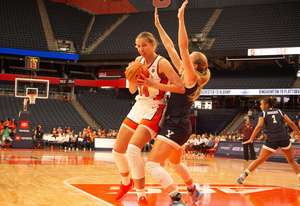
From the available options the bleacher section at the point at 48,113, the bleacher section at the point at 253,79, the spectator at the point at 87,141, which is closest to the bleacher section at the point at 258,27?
→ the bleacher section at the point at 253,79

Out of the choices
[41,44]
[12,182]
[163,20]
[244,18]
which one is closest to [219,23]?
[244,18]

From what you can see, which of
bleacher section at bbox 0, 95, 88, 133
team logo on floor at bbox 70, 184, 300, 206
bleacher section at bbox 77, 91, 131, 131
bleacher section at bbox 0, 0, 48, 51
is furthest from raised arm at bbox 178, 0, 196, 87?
bleacher section at bbox 0, 0, 48, 51

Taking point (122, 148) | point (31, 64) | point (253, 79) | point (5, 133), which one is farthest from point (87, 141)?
point (122, 148)

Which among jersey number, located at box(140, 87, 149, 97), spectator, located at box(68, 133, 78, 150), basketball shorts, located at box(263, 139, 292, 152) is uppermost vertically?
jersey number, located at box(140, 87, 149, 97)

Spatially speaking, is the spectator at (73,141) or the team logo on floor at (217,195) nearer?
the team logo on floor at (217,195)

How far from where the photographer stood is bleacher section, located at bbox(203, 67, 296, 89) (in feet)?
78.5

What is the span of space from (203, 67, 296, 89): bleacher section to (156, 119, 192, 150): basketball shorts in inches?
865

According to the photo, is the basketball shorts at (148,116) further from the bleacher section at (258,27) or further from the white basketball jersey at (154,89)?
the bleacher section at (258,27)

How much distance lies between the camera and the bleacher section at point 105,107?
80.3 feet

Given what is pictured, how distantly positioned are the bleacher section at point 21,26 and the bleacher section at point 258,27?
52.5 feet

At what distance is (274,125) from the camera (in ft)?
19.0

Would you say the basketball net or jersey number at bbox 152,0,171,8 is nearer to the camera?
the basketball net

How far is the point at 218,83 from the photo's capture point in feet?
83.5

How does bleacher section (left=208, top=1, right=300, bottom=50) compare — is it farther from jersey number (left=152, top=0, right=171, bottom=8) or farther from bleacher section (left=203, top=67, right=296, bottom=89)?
jersey number (left=152, top=0, right=171, bottom=8)
